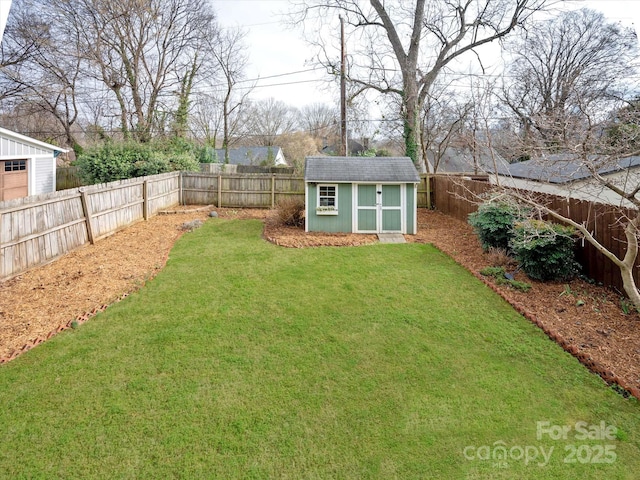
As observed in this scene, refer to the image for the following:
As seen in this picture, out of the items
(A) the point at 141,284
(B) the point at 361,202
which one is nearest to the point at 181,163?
(B) the point at 361,202

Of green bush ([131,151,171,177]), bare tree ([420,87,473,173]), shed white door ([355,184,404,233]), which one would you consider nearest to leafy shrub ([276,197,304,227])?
shed white door ([355,184,404,233])

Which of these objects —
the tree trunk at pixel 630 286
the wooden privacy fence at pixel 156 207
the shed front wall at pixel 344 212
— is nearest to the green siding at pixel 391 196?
the shed front wall at pixel 344 212

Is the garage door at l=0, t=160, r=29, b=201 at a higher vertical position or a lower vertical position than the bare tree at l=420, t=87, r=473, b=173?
lower

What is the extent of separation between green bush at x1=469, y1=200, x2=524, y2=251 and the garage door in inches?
601

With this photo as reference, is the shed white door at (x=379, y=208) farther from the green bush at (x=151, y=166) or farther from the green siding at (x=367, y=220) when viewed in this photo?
the green bush at (x=151, y=166)

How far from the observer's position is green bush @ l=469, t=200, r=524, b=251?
7.94 metres

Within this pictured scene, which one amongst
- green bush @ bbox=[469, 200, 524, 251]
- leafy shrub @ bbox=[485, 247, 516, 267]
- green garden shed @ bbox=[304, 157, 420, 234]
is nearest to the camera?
leafy shrub @ bbox=[485, 247, 516, 267]

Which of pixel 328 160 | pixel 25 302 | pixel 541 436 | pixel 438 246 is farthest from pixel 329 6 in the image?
pixel 541 436

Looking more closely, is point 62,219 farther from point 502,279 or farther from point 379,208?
point 502,279

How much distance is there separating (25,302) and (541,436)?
269 inches

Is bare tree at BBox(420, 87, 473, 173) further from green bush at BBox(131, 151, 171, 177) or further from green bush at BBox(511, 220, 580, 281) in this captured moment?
green bush at BBox(511, 220, 580, 281)

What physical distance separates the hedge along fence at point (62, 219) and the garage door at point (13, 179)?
5481 millimetres

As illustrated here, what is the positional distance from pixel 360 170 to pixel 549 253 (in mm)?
5486

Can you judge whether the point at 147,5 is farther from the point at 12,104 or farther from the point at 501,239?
the point at 501,239
